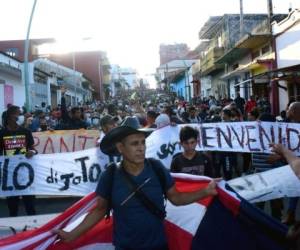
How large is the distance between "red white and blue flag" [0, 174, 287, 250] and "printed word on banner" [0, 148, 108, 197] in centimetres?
438

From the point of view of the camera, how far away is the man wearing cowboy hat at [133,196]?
3605mm

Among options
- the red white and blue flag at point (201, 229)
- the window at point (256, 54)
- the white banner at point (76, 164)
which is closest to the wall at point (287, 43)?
the window at point (256, 54)

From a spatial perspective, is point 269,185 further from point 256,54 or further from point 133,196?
point 256,54

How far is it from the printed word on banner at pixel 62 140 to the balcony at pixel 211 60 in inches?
1067

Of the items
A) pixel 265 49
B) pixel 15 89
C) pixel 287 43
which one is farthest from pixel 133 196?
pixel 15 89

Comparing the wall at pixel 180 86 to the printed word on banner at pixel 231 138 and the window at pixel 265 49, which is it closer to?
the window at pixel 265 49

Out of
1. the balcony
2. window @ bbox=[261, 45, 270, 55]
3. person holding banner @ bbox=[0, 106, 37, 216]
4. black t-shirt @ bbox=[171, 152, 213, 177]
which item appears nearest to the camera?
black t-shirt @ bbox=[171, 152, 213, 177]

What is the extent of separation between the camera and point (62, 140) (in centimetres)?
1248

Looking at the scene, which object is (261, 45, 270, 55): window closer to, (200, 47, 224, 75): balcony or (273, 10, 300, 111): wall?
(273, 10, 300, 111): wall

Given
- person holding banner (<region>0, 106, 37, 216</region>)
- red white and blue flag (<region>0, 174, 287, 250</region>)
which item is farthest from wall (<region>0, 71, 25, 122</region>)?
red white and blue flag (<region>0, 174, 287, 250</region>)

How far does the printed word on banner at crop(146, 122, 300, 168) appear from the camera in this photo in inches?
338

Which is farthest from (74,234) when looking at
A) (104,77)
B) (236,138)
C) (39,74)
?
(104,77)

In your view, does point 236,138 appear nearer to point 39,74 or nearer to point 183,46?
point 39,74

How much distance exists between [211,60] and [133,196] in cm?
3765
